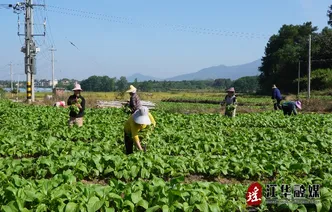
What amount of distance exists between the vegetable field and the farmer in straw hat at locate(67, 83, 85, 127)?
0.49 m

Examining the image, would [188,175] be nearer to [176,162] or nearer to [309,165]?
[176,162]

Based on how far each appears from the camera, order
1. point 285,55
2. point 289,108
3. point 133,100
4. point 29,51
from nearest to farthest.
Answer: point 133,100 < point 289,108 < point 29,51 < point 285,55

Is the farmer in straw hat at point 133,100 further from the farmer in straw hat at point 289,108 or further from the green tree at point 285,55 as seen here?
the green tree at point 285,55

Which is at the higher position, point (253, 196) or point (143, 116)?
point (143, 116)

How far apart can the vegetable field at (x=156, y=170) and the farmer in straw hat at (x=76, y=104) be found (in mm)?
489

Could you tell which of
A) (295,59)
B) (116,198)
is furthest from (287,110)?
(295,59)

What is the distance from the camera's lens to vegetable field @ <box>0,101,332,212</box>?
14.5ft

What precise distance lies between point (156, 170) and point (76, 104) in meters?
5.21

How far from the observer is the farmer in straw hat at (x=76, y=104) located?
11.0 meters

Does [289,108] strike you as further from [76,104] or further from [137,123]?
[137,123]

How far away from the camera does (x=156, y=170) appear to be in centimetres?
657

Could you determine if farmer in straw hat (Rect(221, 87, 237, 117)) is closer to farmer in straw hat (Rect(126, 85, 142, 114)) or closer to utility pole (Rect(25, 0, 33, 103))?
farmer in straw hat (Rect(126, 85, 142, 114))

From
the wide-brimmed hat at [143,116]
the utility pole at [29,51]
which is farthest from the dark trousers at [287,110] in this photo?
the utility pole at [29,51]

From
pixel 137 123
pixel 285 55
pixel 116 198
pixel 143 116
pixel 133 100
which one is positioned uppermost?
pixel 285 55
